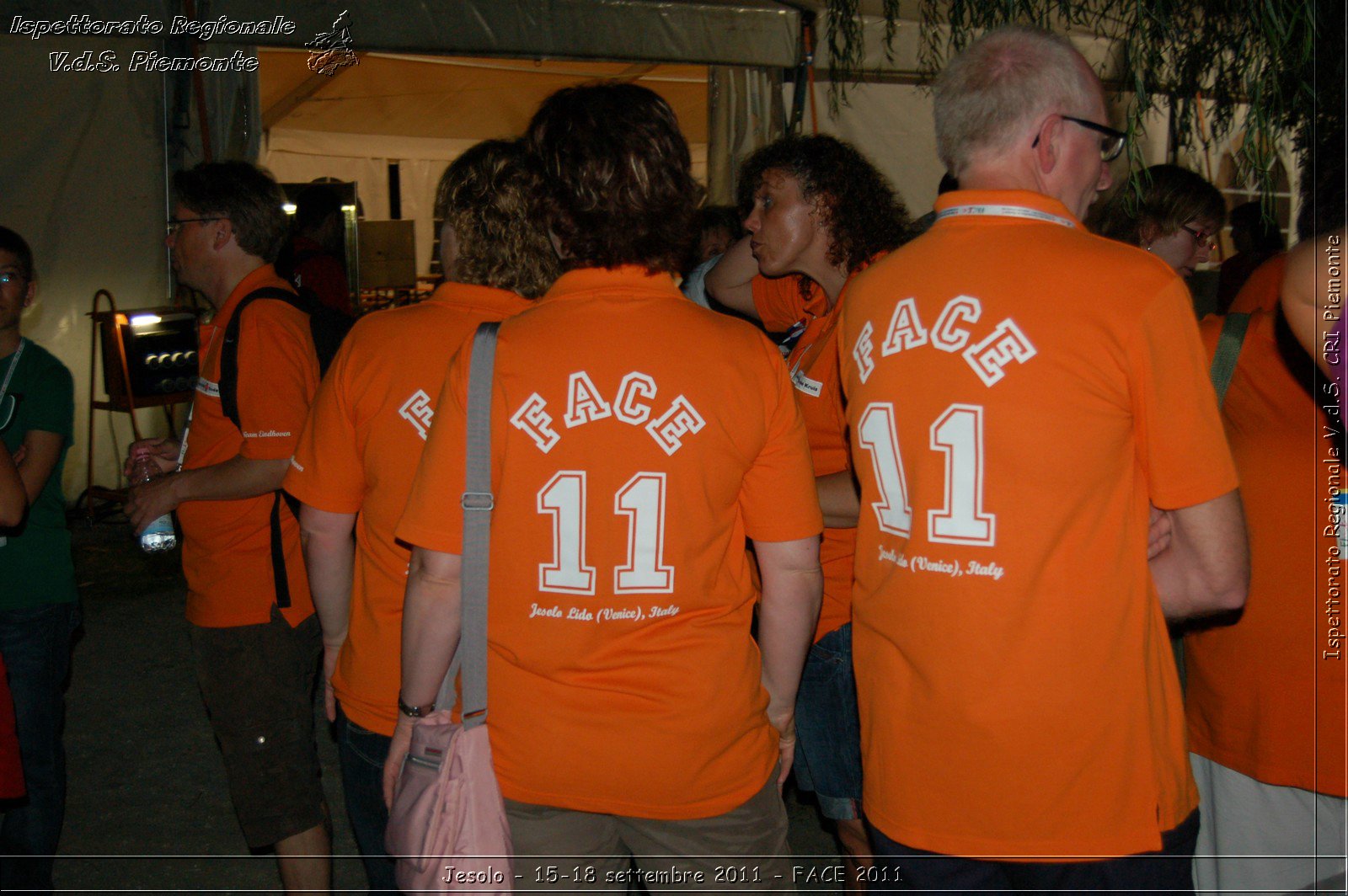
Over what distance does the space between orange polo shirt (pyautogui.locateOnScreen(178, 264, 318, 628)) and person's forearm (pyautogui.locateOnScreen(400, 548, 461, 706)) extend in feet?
4.02

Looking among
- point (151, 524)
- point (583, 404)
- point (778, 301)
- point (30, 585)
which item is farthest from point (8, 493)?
A: point (778, 301)

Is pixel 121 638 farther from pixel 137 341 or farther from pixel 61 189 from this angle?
pixel 61 189

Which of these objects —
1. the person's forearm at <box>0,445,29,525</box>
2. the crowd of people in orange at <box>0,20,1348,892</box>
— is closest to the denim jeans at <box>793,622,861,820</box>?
the crowd of people in orange at <box>0,20,1348,892</box>

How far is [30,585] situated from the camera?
123 inches

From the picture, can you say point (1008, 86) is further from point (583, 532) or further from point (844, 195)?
point (844, 195)

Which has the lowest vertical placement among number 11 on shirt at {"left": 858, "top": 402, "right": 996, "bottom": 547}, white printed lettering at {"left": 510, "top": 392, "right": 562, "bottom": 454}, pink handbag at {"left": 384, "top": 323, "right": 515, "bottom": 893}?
pink handbag at {"left": 384, "top": 323, "right": 515, "bottom": 893}

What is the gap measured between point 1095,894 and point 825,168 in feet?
6.42

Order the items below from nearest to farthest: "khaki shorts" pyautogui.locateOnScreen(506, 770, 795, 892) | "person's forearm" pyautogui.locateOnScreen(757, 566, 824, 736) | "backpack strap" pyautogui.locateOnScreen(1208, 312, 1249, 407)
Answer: "khaki shorts" pyautogui.locateOnScreen(506, 770, 795, 892)
"person's forearm" pyautogui.locateOnScreen(757, 566, 824, 736)
"backpack strap" pyautogui.locateOnScreen(1208, 312, 1249, 407)

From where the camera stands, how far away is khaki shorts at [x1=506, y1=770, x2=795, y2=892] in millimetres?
1824

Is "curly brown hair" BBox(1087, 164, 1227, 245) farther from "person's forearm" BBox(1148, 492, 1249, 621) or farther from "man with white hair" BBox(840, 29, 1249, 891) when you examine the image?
"person's forearm" BBox(1148, 492, 1249, 621)

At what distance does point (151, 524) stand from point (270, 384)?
1.81 feet

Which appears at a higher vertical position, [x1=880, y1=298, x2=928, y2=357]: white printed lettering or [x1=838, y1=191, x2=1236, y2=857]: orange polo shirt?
[x1=880, y1=298, x2=928, y2=357]: white printed lettering

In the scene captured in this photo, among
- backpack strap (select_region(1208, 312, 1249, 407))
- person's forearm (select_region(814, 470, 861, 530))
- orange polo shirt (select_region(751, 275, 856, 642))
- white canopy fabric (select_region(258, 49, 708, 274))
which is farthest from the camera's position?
white canopy fabric (select_region(258, 49, 708, 274))

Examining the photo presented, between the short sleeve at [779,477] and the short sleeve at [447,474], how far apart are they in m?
0.50
